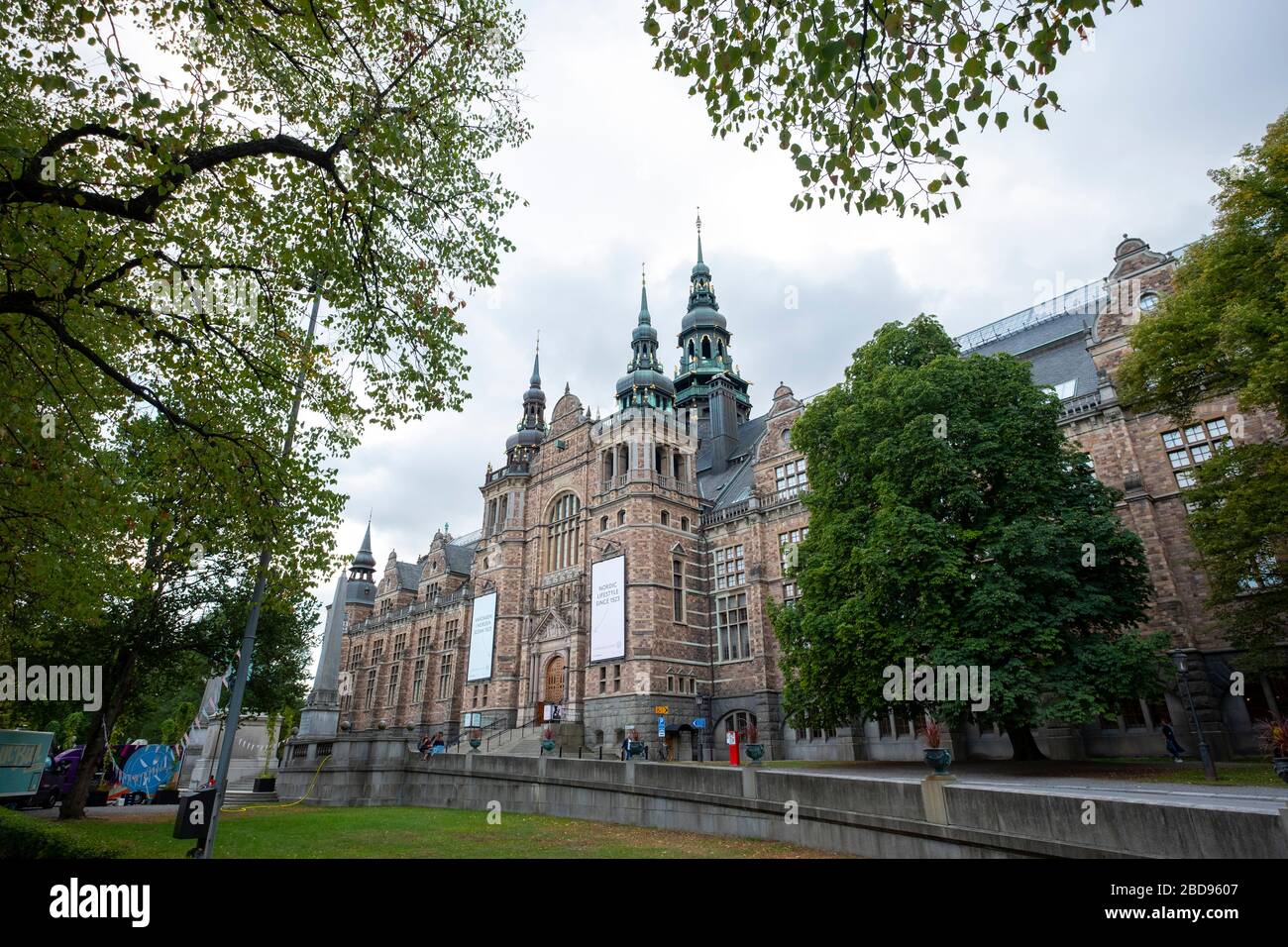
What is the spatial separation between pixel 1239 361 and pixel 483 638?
4045cm

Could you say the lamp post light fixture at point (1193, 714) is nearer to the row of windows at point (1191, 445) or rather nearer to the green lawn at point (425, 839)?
the row of windows at point (1191, 445)

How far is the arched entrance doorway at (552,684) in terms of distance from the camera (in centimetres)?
4012

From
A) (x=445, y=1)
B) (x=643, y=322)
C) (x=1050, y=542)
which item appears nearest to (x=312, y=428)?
(x=445, y=1)

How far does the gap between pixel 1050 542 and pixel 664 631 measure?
2086 cm

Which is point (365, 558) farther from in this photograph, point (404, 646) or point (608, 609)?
point (608, 609)

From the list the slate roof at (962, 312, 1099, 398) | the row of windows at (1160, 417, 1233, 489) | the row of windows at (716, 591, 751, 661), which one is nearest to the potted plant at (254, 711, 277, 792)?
the row of windows at (716, 591, 751, 661)

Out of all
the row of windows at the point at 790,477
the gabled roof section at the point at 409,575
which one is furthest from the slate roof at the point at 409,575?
the row of windows at the point at 790,477

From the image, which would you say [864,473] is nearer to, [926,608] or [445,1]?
[926,608]

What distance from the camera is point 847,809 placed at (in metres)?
12.6

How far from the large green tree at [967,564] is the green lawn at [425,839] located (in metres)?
8.68

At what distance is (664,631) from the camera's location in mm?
36781

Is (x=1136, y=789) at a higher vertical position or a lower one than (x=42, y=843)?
higher

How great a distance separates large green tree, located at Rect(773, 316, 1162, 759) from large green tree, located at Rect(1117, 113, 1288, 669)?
8.28 ft

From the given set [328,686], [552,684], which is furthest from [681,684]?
[328,686]
